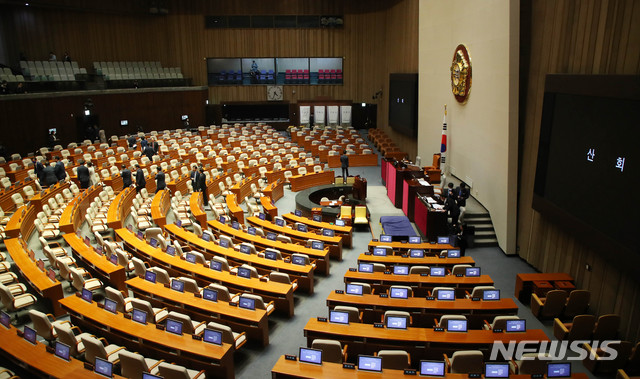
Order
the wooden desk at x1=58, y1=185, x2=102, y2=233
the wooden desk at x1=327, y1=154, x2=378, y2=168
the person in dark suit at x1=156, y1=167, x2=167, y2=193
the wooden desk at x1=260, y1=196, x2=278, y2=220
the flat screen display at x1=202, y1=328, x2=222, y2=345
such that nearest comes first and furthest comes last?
the flat screen display at x1=202, y1=328, x2=222, y2=345 → the wooden desk at x1=58, y1=185, x2=102, y2=233 → the wooden desk at x1=260, y1=196, x2=278, y2=220 → the person in dark suit at x1=156, y1=167, x2=167, y2=193 → the wooden desk at x1=327, y1=154, x2=378, y2=168

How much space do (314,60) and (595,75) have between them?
27.5 m

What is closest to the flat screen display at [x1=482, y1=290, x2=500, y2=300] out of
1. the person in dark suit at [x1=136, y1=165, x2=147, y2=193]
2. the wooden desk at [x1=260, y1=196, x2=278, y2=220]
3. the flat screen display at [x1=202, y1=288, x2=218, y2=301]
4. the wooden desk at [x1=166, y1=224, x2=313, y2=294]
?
the wooden desk at [x1=166, y1=224, x2=313, y2=294]

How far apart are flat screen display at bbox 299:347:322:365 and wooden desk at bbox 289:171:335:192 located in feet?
41.6

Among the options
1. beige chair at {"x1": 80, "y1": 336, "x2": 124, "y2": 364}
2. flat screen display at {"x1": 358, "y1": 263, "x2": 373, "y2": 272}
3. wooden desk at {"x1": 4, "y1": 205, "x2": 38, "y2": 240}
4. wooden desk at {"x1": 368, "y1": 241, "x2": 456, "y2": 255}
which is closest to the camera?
beige chair at {"x1": 80, "y1": 336, "x2": 124, "y2": 364}

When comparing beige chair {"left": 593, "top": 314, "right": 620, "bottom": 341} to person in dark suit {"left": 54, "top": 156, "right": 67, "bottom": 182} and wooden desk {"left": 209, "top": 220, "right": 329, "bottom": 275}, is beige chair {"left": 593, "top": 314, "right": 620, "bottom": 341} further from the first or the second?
person in dark suit {"left": 54, "top": 156, "right": 67, "bottom": 182}

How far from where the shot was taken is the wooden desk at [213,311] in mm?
7262

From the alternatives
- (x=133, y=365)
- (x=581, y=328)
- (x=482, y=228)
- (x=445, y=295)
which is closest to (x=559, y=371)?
(x=445, y=295)

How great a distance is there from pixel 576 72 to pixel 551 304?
469 centimetres

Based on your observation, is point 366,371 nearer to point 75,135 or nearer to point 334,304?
point 334,304

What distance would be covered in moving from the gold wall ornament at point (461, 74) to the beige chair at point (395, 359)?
35.3ft

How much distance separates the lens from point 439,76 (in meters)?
17.8

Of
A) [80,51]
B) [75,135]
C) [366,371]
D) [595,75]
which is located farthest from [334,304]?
[80,51]

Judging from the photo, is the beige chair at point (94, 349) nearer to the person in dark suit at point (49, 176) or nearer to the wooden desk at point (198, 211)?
the wooden desk at point (198, 211)

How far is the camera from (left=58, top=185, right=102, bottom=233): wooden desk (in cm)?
1123
